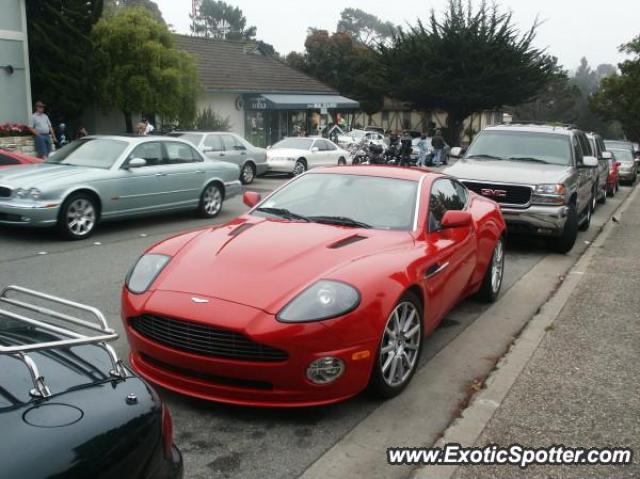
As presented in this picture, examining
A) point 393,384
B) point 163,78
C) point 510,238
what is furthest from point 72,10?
point 393,384

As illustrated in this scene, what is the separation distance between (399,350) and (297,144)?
18.1m

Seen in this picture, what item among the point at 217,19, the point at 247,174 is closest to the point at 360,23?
the point at 217,19

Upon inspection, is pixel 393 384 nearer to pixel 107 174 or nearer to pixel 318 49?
pixel 107 174

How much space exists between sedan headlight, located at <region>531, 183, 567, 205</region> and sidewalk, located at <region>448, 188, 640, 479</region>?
8.04 ft

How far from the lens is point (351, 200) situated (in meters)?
5.64

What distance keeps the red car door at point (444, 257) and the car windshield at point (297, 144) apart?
15682 millimetres

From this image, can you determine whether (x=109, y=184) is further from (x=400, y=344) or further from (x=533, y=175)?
(x=400, y=344)

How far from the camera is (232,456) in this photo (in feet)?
12.1

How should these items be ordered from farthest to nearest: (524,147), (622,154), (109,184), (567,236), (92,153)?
(622,154) < (524,147) < (92,153) < (109,184) < (567,236)

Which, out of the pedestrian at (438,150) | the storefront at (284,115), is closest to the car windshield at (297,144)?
the pedestrian at (438,150)

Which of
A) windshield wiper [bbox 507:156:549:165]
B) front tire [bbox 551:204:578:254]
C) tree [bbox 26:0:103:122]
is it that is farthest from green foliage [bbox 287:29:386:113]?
front tire [bbox 551:204:578:254]

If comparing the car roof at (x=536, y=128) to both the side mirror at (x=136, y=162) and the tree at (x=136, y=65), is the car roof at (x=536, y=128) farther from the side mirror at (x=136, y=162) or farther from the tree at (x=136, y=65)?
the tree at (x=136, y=65)

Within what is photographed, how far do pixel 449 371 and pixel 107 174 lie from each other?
668 cm

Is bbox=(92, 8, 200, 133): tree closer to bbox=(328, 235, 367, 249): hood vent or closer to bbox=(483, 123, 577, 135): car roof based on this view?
bbox=(483, 123, 577, 135): car roof
